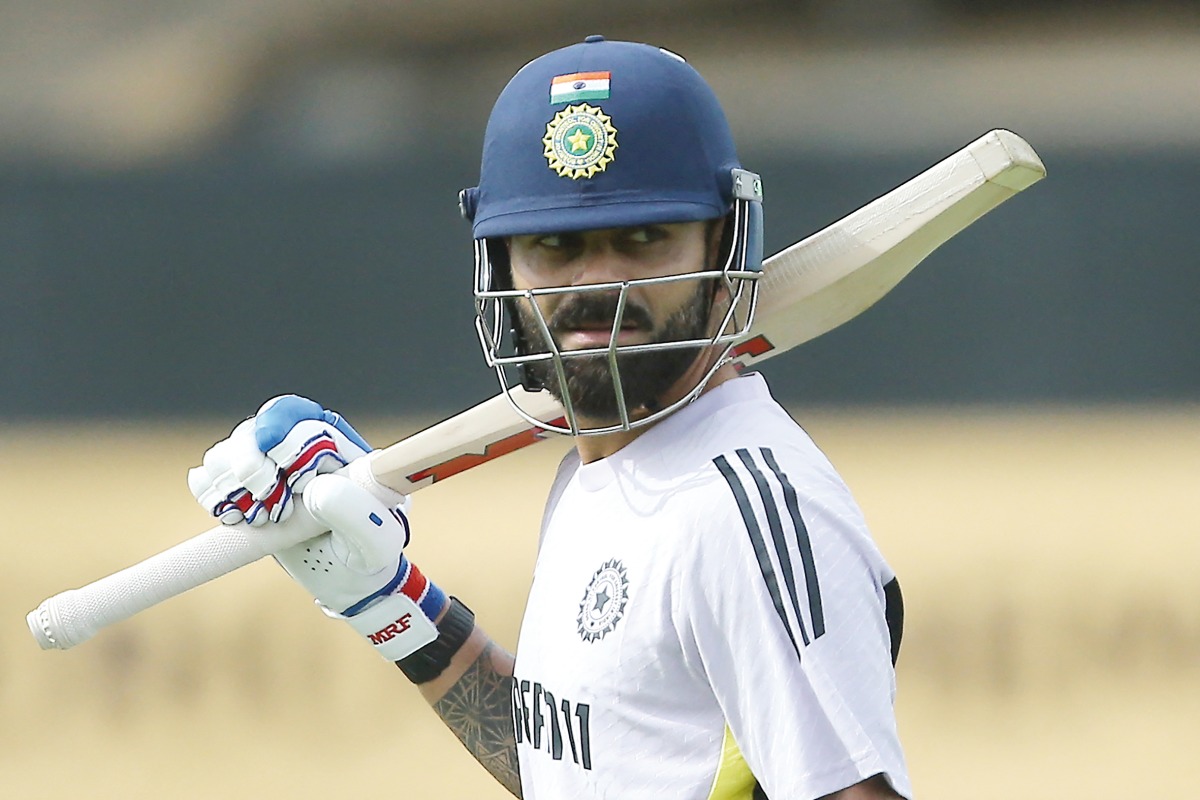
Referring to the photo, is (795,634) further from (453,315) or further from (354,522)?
(453,315)

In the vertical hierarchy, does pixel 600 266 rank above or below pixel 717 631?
above

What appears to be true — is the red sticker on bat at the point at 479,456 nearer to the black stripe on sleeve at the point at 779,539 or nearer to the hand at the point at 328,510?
the hand at the point at 328,510

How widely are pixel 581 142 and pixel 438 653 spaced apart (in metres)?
0.75

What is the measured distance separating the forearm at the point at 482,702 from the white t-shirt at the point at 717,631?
11.8 inches

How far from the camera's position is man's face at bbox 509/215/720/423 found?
147 centimetres

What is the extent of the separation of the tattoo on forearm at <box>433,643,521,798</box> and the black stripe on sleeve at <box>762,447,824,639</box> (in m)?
0.64

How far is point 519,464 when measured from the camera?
5.39 meters

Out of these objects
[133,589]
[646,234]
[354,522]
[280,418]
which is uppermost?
[646,234]

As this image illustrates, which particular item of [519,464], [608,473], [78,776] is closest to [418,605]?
[608,473]

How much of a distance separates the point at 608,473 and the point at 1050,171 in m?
4.12

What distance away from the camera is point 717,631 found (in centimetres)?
129

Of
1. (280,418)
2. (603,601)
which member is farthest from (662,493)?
(280,418)

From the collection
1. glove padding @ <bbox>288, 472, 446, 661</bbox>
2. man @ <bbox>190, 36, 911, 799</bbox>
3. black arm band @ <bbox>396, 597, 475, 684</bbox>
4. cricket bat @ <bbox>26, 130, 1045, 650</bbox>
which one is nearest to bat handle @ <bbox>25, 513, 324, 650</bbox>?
cricket bat @ <bbox>26, 130, 1045, 650</bbox>

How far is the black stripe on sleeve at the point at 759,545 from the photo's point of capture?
125cm
